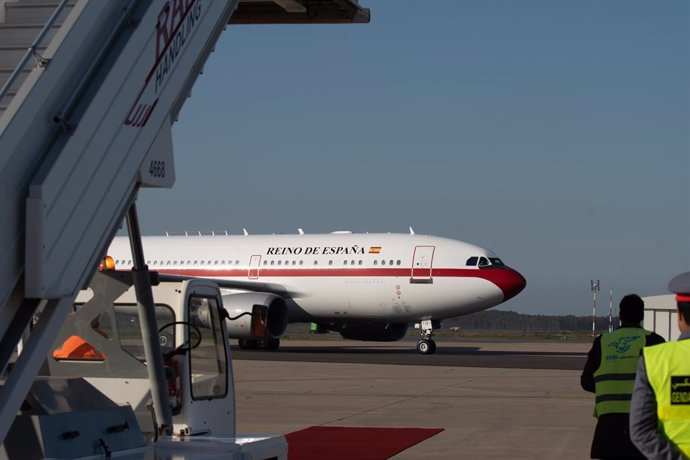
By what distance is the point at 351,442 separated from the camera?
43.3ft

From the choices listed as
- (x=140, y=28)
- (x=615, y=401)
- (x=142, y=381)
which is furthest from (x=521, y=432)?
(x=140, y=28)

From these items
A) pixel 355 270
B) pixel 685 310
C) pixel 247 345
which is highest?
pixel 355 270

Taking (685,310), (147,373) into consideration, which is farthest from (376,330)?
(685,310)

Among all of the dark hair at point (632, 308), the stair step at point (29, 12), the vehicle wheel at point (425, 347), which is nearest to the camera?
the stair step at point (29, 12)

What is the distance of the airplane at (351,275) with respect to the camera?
31.7 m

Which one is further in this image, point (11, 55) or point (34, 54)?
point (11, 55)

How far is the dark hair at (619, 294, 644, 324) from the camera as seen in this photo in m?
6.86

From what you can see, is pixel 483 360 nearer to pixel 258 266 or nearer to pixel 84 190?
pixel 258 266

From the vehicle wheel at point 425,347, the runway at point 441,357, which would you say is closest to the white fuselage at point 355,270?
the vehicle wheel at point 425,347

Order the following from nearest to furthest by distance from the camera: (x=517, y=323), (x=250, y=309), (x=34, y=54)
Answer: (x=34, y=54)
(x=250, y=309)
(x=517, y=323)

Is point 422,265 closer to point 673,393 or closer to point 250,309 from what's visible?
point 250,309

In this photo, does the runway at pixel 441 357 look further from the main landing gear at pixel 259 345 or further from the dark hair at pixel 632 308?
the dark hair at pixel 632 308

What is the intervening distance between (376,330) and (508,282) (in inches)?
215

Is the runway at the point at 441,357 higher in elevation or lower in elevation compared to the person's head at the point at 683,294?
higher
